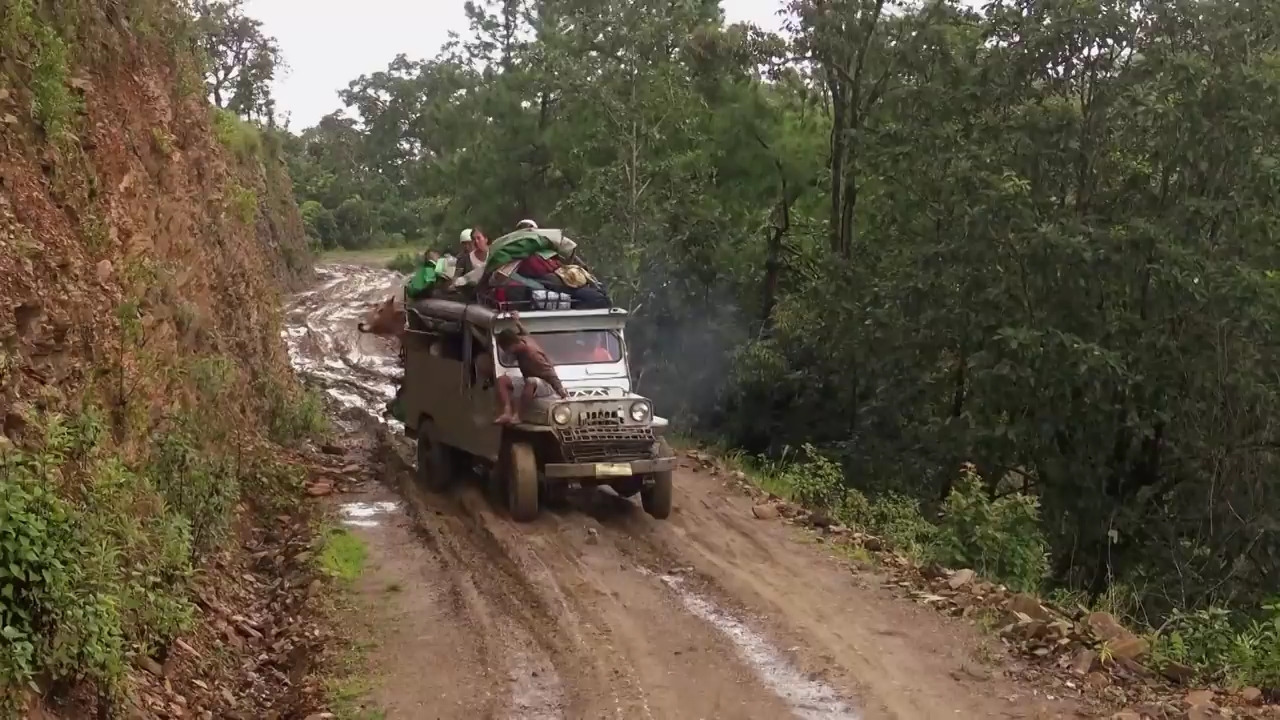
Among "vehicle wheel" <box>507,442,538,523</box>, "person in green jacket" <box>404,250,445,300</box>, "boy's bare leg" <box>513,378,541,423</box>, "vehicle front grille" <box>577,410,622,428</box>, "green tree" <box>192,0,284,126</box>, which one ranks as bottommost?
"vehicle wheel" <box>507,442,538,523</box>

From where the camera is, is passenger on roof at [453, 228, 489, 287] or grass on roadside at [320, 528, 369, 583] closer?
grass on roadside at [320, 528, 369, 583]

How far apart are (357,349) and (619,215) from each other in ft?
28.9

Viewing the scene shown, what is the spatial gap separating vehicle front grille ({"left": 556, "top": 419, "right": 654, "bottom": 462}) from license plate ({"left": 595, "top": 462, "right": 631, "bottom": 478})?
0.28ft

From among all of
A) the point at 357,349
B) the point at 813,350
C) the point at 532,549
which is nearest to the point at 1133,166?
the point at 813,350

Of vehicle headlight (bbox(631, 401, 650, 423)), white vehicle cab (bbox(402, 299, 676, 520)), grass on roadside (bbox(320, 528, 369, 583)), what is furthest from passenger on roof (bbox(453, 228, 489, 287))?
grass on roadside (bbox(320, 528, 369, 583))

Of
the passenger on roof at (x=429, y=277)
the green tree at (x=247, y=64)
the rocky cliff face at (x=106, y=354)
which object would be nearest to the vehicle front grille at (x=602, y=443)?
the rocky cliff face at (x=106, y=354)

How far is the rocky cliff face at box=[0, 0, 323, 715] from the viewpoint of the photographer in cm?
531

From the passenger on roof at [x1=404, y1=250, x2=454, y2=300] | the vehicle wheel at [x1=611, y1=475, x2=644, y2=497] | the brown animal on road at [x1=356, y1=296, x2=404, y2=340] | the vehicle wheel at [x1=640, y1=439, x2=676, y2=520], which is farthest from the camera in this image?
the brown animal on road at [x1=356, y1=296, x2=404, y2=340]

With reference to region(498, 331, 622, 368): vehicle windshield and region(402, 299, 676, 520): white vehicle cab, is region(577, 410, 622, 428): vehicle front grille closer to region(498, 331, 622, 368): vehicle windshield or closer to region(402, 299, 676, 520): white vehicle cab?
region(402, 299, 676, 520): white vehicle cab

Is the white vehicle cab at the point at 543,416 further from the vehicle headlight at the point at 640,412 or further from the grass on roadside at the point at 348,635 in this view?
the grass on roadside at the point at 348,635

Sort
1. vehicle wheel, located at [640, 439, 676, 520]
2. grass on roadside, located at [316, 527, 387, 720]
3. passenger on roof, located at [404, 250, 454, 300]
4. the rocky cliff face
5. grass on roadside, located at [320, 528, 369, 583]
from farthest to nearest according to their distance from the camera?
passenger on roof, located at [404, 250, 454, 300] → vehicle wheel, located at [640, 439, 676, 520] → grass on roadside, located at [320, 528, 369, 583] → grass on roadside, located at [316, 527, 387, 720] → the rocky cliff face

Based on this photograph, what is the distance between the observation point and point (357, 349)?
87.4 ft

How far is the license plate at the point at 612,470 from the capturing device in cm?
1093

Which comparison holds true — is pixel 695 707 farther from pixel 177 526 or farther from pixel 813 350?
pixel 813 350
